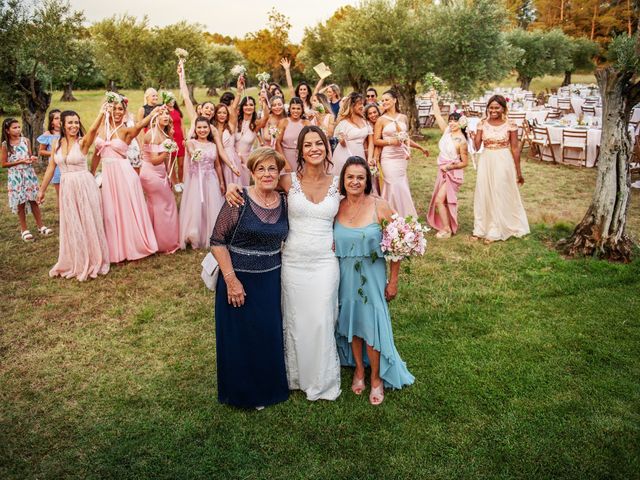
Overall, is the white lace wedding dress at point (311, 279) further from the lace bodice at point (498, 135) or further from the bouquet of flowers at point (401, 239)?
the lace bodice at point (498, 135)

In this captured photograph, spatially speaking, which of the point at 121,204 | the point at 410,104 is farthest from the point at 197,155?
Result: the point at 410,104

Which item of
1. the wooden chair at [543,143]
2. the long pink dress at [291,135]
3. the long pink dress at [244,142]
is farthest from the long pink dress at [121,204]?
the wooden chair at [543,143]

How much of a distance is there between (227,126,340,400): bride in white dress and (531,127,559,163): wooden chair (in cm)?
1100

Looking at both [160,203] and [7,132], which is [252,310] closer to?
[160,203]

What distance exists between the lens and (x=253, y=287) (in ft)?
11.7

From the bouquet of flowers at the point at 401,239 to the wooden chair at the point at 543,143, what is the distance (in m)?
10.9

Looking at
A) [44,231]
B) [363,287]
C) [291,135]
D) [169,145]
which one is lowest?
[44,231]

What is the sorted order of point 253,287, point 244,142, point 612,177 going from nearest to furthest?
point 253,287, point 612,177, point 244,142

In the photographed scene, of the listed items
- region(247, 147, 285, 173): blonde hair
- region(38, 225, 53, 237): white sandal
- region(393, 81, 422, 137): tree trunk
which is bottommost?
region(38, 225, 53, 237): white sandal

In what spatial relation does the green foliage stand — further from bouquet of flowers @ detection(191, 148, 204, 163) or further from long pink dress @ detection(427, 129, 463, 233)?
bouquet of flowers @ detection(191, 148, 204, 163)

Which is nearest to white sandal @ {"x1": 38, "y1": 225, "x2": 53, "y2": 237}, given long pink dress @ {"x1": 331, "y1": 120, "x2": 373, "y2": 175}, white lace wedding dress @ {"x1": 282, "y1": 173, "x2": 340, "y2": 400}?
long pink dress @ {"x1": 331, "y1": 120, "x2": 373, "y2": 175}

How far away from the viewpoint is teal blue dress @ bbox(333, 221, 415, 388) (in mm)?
3611

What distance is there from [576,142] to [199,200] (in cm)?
977

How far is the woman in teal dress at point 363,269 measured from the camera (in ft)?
11.8
